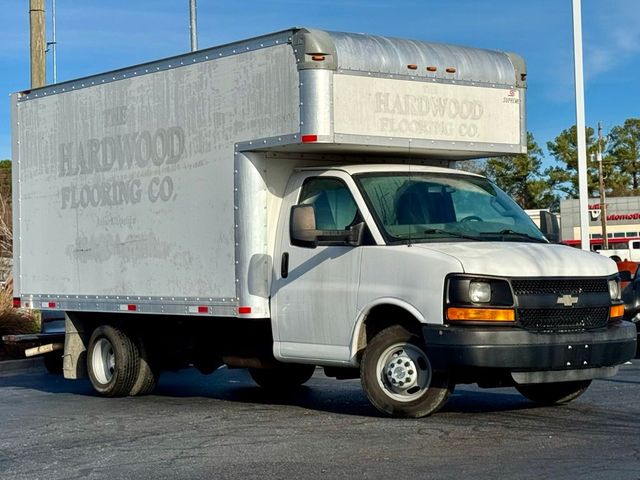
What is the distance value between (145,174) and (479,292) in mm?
4032

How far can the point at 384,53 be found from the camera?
10.3m

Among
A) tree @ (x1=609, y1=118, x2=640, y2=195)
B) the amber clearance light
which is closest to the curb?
Answer: the amber clearance light

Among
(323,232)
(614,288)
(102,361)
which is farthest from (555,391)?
(102,361)

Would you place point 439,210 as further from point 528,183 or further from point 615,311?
point 528,183

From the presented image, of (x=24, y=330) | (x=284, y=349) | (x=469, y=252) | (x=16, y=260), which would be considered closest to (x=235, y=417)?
(x=284, y=349)

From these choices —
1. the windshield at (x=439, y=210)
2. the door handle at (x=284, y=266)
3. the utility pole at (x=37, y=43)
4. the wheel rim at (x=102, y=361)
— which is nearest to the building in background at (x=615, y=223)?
the utility pole at (x=37, y=43)

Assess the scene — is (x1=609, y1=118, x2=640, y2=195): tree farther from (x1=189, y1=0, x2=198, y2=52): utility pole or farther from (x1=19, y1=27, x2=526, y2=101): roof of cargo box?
(x1=19, y1=27, x2=526, y2=101): roof of cargo box

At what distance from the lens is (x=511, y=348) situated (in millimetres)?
9031

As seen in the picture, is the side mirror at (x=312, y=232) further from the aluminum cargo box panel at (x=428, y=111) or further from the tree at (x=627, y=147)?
the tree at (x=627, y=147)

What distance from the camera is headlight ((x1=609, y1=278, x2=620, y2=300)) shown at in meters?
9.83

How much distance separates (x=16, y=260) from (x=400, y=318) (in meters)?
5.55

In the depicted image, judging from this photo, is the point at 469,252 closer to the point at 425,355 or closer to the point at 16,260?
the point at 425,355

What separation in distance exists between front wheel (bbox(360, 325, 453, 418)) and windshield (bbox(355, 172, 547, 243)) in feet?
2.79

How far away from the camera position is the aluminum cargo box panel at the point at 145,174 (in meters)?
10.7
